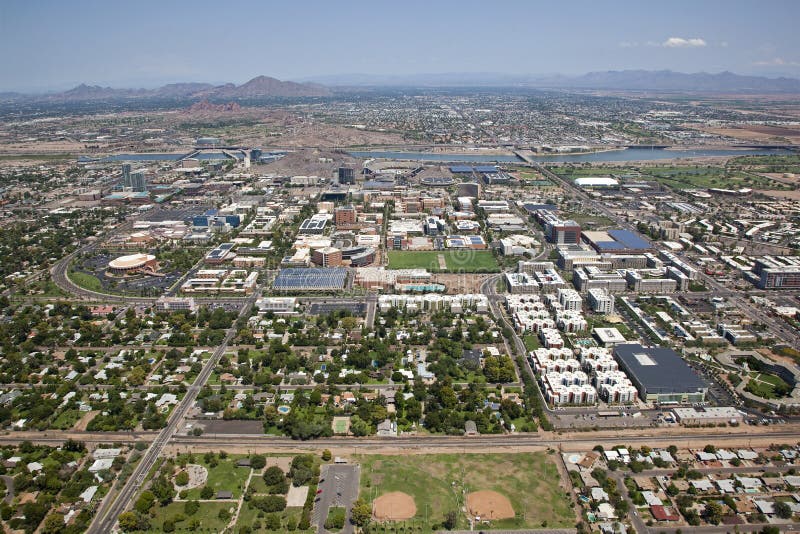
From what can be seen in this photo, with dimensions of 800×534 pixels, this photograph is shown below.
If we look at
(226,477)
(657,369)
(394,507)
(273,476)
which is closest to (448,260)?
(657,369)

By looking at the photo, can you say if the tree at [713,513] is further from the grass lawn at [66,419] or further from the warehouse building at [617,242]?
the warehouse building at [617,242]

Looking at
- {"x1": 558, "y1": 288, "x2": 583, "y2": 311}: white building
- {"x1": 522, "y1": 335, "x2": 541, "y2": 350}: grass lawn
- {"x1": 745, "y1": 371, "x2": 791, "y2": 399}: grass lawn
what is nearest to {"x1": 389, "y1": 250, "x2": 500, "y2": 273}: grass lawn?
{"x1": 558, "y1": 288, "x2": 583, "y2": 311}: white building

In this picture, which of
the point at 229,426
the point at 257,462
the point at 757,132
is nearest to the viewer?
the point at 257,462

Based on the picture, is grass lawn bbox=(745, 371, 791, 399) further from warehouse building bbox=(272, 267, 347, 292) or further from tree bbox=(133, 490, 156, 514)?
tree bbox=(133, 490, 156, 514)

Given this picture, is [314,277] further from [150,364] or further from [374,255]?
[150,364]

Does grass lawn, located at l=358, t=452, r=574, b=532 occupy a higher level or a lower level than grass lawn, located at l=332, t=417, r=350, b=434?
lower

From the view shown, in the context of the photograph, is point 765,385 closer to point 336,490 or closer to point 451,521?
point 451,521
